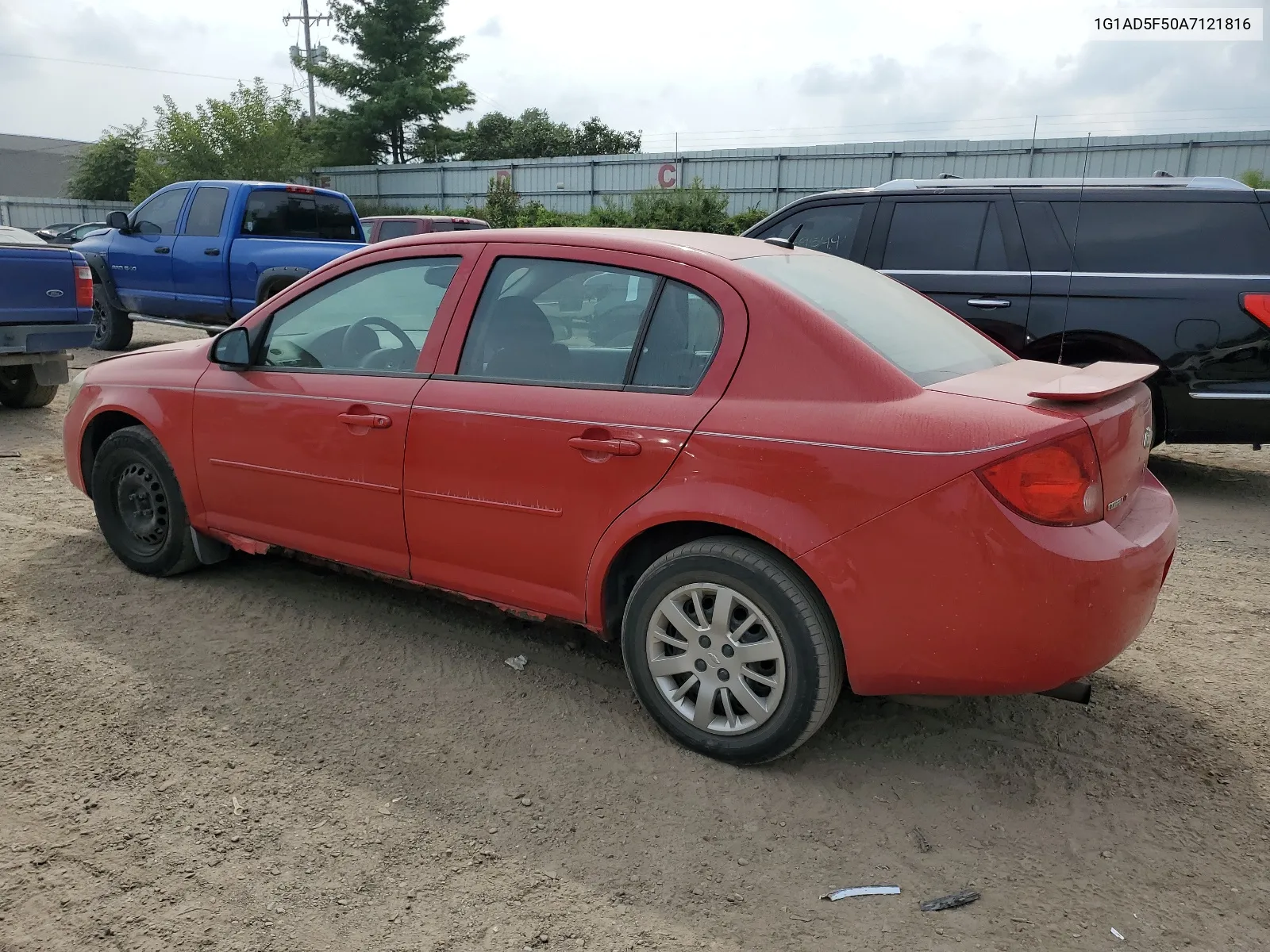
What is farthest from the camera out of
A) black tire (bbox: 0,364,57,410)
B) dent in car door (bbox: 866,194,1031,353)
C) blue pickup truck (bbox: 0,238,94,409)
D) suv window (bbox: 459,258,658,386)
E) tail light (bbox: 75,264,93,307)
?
black tire (bbox: 0,364,57,410)

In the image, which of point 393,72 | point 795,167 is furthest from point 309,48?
point 795,167

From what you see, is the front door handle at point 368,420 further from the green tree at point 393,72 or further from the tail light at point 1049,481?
the green tree at point 393,72

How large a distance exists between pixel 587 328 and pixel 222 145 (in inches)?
1424

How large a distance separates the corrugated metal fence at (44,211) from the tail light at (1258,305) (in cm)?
3624

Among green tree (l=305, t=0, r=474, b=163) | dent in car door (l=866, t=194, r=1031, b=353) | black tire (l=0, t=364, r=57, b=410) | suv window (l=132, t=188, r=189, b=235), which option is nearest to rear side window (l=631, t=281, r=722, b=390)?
dent in car door (l=866, t=194, r=1031, b=353)

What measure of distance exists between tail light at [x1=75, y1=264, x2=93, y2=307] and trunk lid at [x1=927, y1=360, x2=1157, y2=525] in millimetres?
7912

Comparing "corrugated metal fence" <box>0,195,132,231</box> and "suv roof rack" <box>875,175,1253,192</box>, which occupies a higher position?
"corrugated metal fence" <box>0,195,132,231</box>

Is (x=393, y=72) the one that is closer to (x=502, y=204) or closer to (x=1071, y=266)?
(x=502, y=204)

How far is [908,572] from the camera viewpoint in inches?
105

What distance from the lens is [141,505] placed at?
4.61 m

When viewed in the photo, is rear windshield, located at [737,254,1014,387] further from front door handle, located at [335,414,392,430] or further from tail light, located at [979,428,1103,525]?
front door handle, located at [335,414,392,430]

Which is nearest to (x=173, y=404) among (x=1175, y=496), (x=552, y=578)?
(x=552, y=578)

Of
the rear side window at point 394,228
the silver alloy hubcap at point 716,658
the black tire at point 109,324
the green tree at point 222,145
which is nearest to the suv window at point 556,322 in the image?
the silver alloy hubcap at point 716,658

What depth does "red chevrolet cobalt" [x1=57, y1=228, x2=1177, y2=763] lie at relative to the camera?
264 cm
